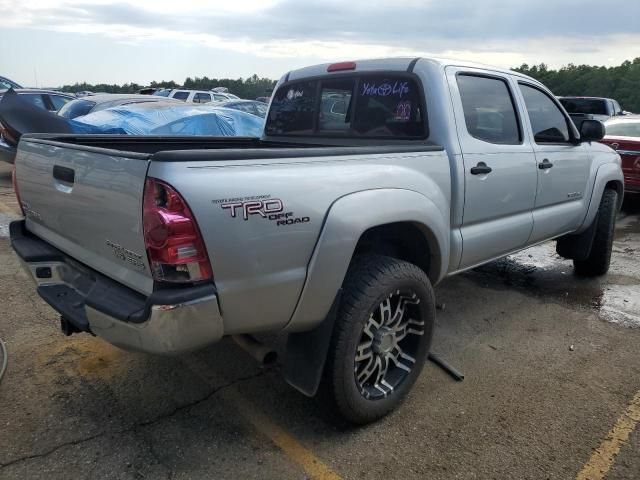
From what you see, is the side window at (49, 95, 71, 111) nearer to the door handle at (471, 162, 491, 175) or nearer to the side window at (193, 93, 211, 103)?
the side window at (193, 93, 211, 103)

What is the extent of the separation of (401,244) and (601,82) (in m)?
40.3

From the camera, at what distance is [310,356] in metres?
2.60

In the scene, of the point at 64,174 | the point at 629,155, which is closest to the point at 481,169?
the point at 64,174

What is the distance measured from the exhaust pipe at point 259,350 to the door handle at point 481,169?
1.73 m

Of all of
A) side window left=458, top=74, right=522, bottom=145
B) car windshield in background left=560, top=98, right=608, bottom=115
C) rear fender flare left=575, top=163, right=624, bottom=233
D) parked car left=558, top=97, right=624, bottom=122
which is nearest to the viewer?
side window left=458, top=74, right=522, bottom=145

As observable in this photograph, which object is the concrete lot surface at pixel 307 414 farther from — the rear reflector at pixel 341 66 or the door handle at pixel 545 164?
the rear reflector at pixel 341 66

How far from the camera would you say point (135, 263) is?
87.7 inches

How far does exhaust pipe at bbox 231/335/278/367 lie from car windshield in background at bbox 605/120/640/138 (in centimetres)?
847

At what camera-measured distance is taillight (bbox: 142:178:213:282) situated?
2.02 m

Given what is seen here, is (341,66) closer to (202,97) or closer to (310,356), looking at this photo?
(310,356)

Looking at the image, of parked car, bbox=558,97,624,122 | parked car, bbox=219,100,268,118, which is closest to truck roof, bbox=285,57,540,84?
parked car, bbox=219,100,268,118

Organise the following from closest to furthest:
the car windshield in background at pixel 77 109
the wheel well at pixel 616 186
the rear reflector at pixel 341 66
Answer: the rear reflector at pixel 341 66
the wheel well at pixel 616 186
the car windshield in background at pixel 77 109

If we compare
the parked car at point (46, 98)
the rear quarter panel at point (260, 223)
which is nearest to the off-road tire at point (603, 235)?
the rear quarter panel at point (260, 223)

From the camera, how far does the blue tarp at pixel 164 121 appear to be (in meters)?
8.40
